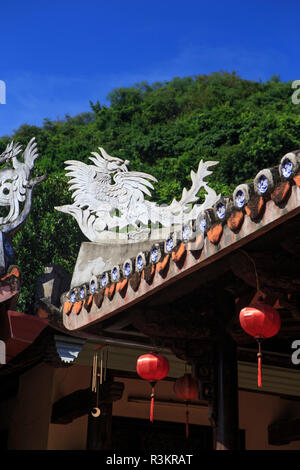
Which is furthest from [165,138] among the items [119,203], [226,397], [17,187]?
[226,397]

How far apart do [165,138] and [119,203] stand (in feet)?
66.4

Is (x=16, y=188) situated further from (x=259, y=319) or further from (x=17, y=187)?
(x=259, y=319)

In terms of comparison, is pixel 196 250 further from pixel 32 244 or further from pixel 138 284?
pixel 32 244

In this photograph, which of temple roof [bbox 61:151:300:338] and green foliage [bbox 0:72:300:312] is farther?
green foliage [bbox 0:72:300:312]

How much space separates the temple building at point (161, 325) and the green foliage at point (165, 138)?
1089 centimetres

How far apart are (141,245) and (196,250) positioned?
128 inches

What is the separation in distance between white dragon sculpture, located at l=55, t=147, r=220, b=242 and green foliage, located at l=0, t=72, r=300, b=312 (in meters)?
10.6

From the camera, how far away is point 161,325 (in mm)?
5352

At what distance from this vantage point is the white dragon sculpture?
820 cm

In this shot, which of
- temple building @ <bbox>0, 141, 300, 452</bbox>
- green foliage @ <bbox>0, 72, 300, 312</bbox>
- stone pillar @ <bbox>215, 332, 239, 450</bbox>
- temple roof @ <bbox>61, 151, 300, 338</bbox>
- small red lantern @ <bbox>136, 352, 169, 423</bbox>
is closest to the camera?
Result: temple roof @ <bbox>61, 151, 300, 338</bbox>

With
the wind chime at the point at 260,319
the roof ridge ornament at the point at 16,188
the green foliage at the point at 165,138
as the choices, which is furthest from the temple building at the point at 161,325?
the green foliage at the point at 165,138

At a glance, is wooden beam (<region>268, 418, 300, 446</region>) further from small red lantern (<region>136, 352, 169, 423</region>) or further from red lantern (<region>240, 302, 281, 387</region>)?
red lantern (<region>240, 302, 281, 387</region>)

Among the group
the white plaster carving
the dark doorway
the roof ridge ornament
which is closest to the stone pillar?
the dark doorway

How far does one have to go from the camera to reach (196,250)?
421 centimetres
